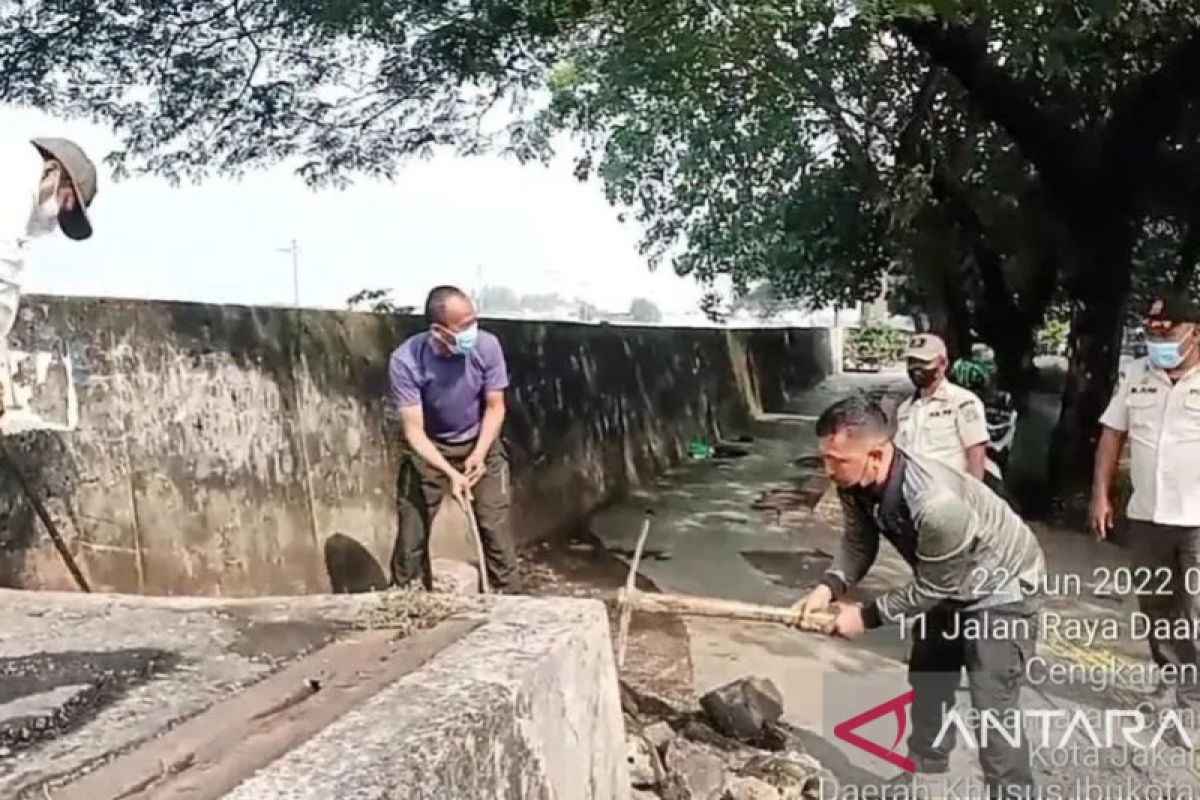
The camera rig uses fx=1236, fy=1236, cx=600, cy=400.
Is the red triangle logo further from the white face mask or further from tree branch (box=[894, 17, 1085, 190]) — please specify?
tree branch (box=[894, 17, 1085, 190])

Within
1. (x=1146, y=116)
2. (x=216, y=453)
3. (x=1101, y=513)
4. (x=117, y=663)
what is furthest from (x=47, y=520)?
(x=1146, y=116)

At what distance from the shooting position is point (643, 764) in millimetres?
4020

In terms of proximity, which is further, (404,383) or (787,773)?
(404,383)

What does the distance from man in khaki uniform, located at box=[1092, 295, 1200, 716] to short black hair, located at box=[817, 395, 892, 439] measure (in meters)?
1.72

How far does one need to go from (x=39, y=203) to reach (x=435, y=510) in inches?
108

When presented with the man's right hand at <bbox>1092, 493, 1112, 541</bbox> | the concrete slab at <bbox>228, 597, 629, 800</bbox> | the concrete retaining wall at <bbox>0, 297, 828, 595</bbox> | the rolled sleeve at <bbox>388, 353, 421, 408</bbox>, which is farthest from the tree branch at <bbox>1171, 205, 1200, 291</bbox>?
the concrete slab at <bbox>228, 597, 629, 800</bbox>

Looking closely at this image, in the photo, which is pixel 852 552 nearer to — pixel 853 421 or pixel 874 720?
pixel 853 421

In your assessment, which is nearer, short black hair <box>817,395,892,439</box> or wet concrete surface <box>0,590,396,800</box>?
wet concrete surface <box>0,590,396,800</box>

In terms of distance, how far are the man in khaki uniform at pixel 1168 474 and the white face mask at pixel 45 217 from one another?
3.95 metres

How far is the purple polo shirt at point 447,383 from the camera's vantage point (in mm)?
5574

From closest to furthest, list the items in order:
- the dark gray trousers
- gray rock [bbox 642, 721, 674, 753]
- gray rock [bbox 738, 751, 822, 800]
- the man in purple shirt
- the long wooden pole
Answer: gray rock [bbox 738, 751, 822, 800]
gray rock [bbox 642, 721, 674, 753]
the long wooden pole
the dark gray trousers
the man in purple shirt

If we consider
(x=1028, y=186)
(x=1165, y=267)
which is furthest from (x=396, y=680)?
(x=1165, y=267)

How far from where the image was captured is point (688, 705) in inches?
195

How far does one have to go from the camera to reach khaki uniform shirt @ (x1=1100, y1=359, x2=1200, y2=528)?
4648 millimetres
